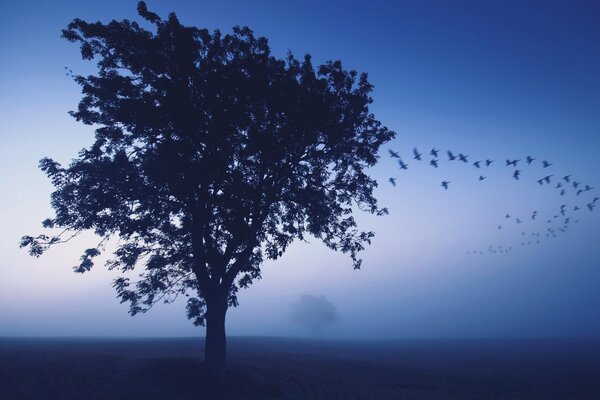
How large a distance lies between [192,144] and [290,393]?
42.9 feet

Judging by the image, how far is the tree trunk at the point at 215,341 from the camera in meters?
17.4

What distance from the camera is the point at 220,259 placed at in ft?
59.3

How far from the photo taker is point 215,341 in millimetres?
17656

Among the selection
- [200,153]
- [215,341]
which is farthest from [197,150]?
[215,341]

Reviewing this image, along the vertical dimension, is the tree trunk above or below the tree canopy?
below

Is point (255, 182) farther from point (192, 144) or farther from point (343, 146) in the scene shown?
point (343, 146)

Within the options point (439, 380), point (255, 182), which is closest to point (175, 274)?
point (255, 182)

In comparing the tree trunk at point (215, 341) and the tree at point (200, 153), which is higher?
the tree at point (200, 153)

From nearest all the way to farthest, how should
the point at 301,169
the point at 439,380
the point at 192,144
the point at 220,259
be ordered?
1. the point at 192,144
2. the point at 220,259
3. the point at 301,169
4. the point at 439,380

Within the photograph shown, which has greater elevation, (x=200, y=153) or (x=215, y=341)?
(x=200, y=153)

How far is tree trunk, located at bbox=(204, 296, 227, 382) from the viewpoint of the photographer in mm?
17422

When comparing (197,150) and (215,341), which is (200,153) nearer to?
(197,150)

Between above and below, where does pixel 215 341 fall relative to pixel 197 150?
below

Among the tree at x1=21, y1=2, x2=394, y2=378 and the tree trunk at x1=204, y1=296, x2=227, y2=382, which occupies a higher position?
the tree at x1=21, y1=2, x2=394, y2=378
